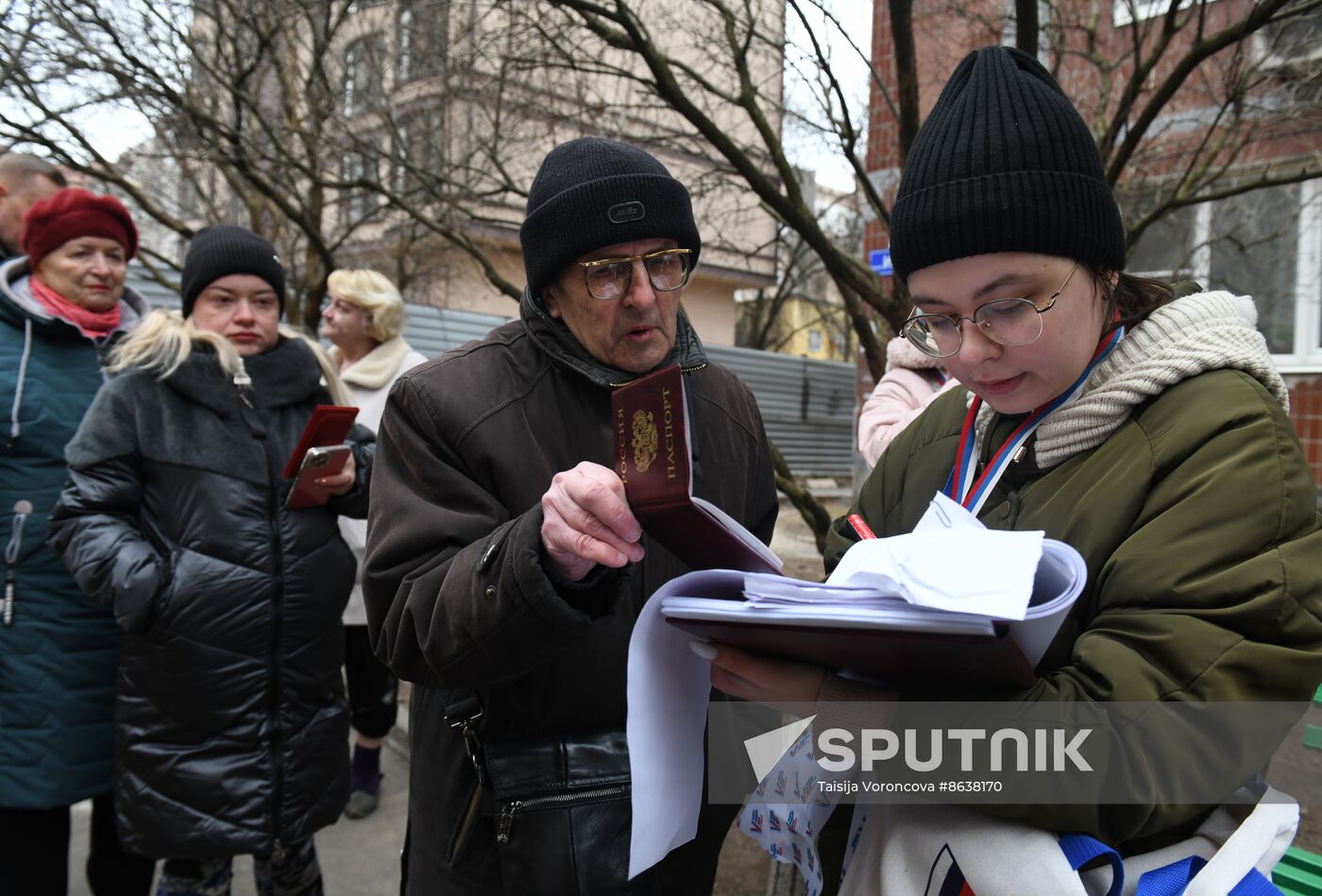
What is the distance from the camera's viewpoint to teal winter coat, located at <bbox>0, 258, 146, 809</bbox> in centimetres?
244

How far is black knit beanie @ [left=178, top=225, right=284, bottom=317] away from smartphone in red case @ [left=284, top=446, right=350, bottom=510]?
70 centimetres

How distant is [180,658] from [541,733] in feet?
4.47

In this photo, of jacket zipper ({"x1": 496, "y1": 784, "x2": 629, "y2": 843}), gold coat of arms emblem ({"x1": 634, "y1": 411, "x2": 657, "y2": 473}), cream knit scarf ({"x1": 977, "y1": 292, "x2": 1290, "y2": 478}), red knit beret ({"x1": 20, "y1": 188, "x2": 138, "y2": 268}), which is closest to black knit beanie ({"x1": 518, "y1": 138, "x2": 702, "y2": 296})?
gold coat of arms emblem ({"x1": 634, "y1": 411, "x2": 657, "y2": 473})

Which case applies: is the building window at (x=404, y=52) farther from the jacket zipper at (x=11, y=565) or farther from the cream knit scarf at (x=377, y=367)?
the jacket zipper at (x=11, y=565)

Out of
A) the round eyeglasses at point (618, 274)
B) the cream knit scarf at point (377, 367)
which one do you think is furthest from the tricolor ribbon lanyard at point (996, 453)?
the cream knit scarf at point (377, 367)

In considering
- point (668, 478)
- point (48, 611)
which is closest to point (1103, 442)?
point (668, 478)

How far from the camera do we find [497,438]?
5.12 feet

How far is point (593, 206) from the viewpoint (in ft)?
5.23

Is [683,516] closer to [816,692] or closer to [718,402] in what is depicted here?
[816,692]

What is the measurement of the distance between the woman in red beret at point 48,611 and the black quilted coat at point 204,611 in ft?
0.59

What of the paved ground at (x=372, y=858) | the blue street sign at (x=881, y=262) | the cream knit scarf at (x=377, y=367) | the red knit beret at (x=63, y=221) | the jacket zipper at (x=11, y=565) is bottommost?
the paved ground at (x=372, y=858)

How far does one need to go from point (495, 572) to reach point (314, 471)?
144 centimetres

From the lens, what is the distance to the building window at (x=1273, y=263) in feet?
21.3

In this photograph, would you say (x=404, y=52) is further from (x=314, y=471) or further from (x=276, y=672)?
(x=276, y=672)
